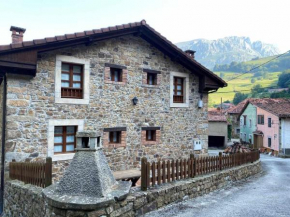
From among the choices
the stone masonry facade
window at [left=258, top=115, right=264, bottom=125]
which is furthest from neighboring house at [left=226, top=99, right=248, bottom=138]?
the stone masonry facade

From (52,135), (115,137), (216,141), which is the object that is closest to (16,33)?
(52,135)

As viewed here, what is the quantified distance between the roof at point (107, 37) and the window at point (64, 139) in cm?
238

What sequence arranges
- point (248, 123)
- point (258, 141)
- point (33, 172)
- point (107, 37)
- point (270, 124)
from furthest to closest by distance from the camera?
point (248, 123) → point (258, 141) → point (270, 124) → point (107, 37) → point (33, 172)

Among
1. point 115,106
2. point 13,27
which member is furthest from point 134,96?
point 13,27

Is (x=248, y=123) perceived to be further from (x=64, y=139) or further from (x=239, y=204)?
(x=64, y=139)

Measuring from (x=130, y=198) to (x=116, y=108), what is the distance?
16.3 ft

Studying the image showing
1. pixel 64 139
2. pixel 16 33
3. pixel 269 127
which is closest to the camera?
pixel 16 33

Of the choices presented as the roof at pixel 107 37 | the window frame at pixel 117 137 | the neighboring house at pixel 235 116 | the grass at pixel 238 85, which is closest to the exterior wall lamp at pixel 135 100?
the window frame at pixel 117 137

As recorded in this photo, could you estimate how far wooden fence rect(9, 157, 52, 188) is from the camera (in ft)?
19.3

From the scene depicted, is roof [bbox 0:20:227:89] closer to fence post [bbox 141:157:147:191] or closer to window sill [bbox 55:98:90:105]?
window sill [bbox 55:98:90:105]

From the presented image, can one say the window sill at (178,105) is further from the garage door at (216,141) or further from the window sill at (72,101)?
the garage door at (216,141)

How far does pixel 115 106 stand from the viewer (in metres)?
9.79

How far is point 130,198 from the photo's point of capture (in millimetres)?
5336

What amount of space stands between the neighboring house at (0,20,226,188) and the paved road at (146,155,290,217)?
3.74 m
